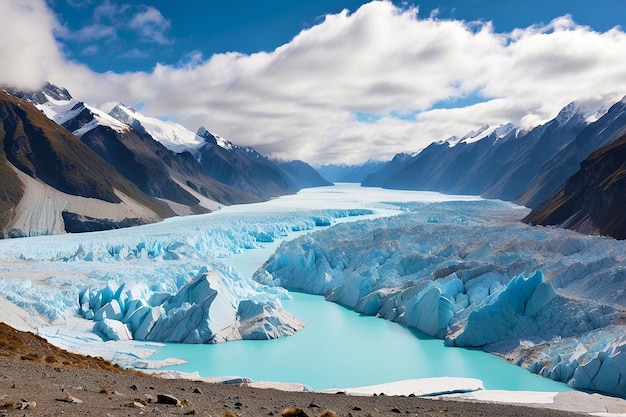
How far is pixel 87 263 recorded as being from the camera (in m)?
33.3

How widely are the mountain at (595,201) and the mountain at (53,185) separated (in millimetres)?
52228

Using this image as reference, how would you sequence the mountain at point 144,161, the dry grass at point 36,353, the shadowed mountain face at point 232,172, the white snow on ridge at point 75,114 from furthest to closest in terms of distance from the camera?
1. the shadowed mountain face at point 232,172
2. the white snow on ridge at point 75,114
3. the mountain at point 144,161
4. the dry grass at point 36,353

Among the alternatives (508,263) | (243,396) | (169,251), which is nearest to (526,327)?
(508,263)

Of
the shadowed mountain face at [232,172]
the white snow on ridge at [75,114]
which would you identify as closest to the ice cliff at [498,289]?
the white snow on ridge at [75,114]

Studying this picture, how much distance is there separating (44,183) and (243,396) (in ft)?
255

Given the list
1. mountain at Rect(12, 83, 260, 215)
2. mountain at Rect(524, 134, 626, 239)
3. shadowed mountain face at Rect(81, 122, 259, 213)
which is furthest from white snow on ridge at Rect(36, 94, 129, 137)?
mountain at Rect(524, 134, 626, 239)

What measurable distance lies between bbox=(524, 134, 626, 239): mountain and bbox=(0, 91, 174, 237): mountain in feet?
171

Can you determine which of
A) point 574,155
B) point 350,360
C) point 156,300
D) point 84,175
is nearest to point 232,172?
point 84,175

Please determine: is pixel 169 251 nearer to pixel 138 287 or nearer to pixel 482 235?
pixel 138 287

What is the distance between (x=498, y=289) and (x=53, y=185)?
72.3 m

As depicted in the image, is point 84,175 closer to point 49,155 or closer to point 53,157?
point 53,157

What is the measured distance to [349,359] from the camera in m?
19.5

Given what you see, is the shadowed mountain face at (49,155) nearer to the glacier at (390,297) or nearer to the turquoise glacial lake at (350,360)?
the glacier at (390,297)

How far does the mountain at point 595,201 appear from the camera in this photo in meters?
41.6
